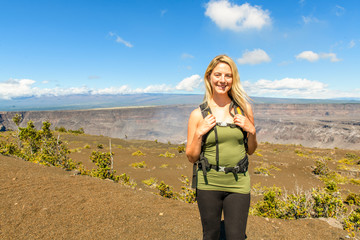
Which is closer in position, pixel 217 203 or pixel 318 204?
pixel 217 203

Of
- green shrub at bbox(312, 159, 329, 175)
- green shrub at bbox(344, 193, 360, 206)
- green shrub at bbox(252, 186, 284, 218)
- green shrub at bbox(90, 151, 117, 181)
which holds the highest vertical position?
green shrub at bbox(90, 151, 117, 181)

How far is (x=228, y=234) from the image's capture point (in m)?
1.81

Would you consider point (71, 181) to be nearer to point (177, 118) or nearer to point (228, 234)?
point (228, 234)

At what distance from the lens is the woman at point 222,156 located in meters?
1.80

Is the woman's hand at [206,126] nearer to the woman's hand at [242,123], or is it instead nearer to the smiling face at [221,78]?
the woman's hand at [242,123]

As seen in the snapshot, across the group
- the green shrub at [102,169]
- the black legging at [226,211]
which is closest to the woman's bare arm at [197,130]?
the black legging at [226,211]

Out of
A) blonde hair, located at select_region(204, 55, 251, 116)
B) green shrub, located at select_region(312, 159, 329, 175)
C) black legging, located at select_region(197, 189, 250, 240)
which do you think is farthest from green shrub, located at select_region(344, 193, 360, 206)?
blonde hair, located at select_region(204, 55, 251, 116)

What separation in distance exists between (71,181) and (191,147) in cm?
509

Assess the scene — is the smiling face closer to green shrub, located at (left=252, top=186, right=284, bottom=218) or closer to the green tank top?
the green tank top

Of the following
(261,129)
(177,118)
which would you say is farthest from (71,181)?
(177,118)

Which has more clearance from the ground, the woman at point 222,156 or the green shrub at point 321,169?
the woman at point 222,156

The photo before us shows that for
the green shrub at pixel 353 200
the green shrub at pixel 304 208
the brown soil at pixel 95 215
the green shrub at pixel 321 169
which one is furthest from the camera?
the green shrub at pixel 321 169

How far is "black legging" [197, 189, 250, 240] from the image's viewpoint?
1805 mm

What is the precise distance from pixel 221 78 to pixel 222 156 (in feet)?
2.26
